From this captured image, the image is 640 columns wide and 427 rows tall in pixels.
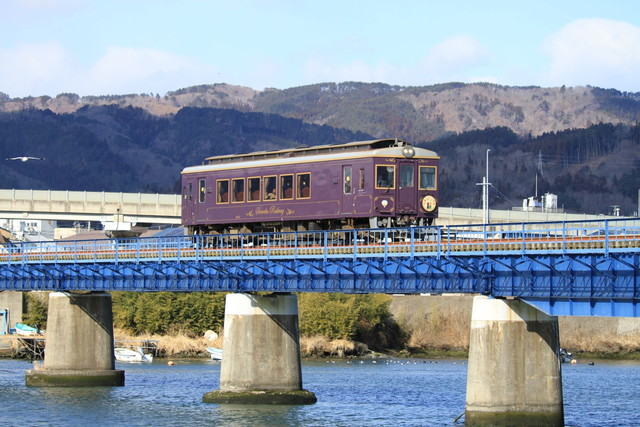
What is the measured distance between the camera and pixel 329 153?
60531 mm

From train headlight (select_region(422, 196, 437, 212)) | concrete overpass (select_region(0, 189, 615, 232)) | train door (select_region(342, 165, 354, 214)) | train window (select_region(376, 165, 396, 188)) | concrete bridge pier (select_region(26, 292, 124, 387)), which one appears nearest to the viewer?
train window (select_region(376, 165, 396, 188))

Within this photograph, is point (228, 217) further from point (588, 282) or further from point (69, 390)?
point (588, 282)

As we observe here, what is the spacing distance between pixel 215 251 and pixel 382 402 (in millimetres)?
12593

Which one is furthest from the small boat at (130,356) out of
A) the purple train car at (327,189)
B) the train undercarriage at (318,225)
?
the purple train car at (327,189)

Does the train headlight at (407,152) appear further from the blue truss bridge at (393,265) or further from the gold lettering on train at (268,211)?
the gold lettering on train at (268,211)

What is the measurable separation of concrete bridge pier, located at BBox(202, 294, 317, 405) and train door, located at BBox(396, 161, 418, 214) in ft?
23.7

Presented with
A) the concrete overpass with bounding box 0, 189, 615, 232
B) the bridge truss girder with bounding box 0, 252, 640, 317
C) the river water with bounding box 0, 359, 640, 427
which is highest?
the concrete overpass with bounding box 0, 189, 615, 232

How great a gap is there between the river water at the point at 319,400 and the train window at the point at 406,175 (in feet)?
35.2

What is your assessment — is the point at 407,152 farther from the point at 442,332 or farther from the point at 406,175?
the point at 442,332

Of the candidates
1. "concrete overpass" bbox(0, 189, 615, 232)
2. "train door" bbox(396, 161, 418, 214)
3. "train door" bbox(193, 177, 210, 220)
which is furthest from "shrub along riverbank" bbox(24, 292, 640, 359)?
"train door" bbox(396, 161, 418, 214)

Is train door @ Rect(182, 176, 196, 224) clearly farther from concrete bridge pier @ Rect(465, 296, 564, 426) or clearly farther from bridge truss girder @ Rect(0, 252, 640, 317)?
concrete bridge pier @ Rect(465, 296, 564, 426)

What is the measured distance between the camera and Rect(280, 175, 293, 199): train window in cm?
6156

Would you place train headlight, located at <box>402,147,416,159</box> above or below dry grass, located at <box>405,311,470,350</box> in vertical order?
above

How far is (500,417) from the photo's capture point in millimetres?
46375
